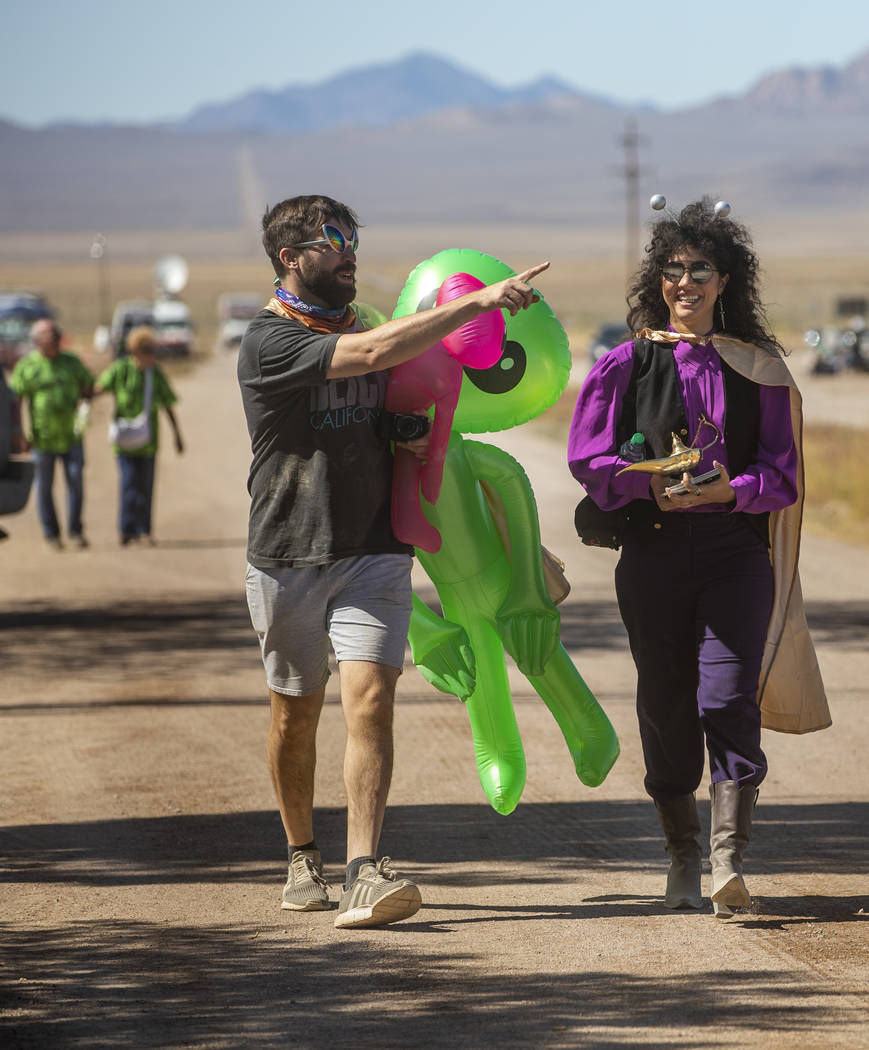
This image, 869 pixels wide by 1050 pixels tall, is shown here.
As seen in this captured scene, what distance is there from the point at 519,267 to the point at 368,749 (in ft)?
371

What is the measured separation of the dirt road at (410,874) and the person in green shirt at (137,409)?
13.9 ft

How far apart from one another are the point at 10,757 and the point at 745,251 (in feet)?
12.6

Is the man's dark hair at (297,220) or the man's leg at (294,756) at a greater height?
the man's dark hair at (297,220)

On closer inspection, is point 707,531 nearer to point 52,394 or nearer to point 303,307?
point 303,307

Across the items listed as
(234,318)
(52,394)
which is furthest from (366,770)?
(234,318)

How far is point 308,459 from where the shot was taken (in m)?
5.08

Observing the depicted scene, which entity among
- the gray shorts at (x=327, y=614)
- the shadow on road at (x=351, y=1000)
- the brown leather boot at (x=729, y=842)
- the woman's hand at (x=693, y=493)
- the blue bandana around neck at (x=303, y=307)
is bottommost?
the shadow on road at (x=351, y=1000)

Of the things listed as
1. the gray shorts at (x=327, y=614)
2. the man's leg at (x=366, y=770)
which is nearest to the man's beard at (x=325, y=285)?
the gray shorts at (x=327, y=614)

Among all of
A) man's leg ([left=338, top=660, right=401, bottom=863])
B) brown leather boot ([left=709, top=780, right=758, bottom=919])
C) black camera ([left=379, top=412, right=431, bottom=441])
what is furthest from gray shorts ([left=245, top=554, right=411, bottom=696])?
brown leather boot ([left=709, top=780, right=758, bottom=919])

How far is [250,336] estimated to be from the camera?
511 centimetres

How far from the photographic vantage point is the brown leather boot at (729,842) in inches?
194

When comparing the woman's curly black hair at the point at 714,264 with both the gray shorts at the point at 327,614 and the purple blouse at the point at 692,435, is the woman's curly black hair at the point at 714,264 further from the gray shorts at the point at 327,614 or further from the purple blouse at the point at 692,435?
the gray shorts at the point at 327,614

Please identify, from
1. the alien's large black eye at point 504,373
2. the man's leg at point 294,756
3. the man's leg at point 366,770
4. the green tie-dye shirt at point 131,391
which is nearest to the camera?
the man's leg at point 366,770

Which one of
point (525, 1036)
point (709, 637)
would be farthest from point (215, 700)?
point (525, 1036)
